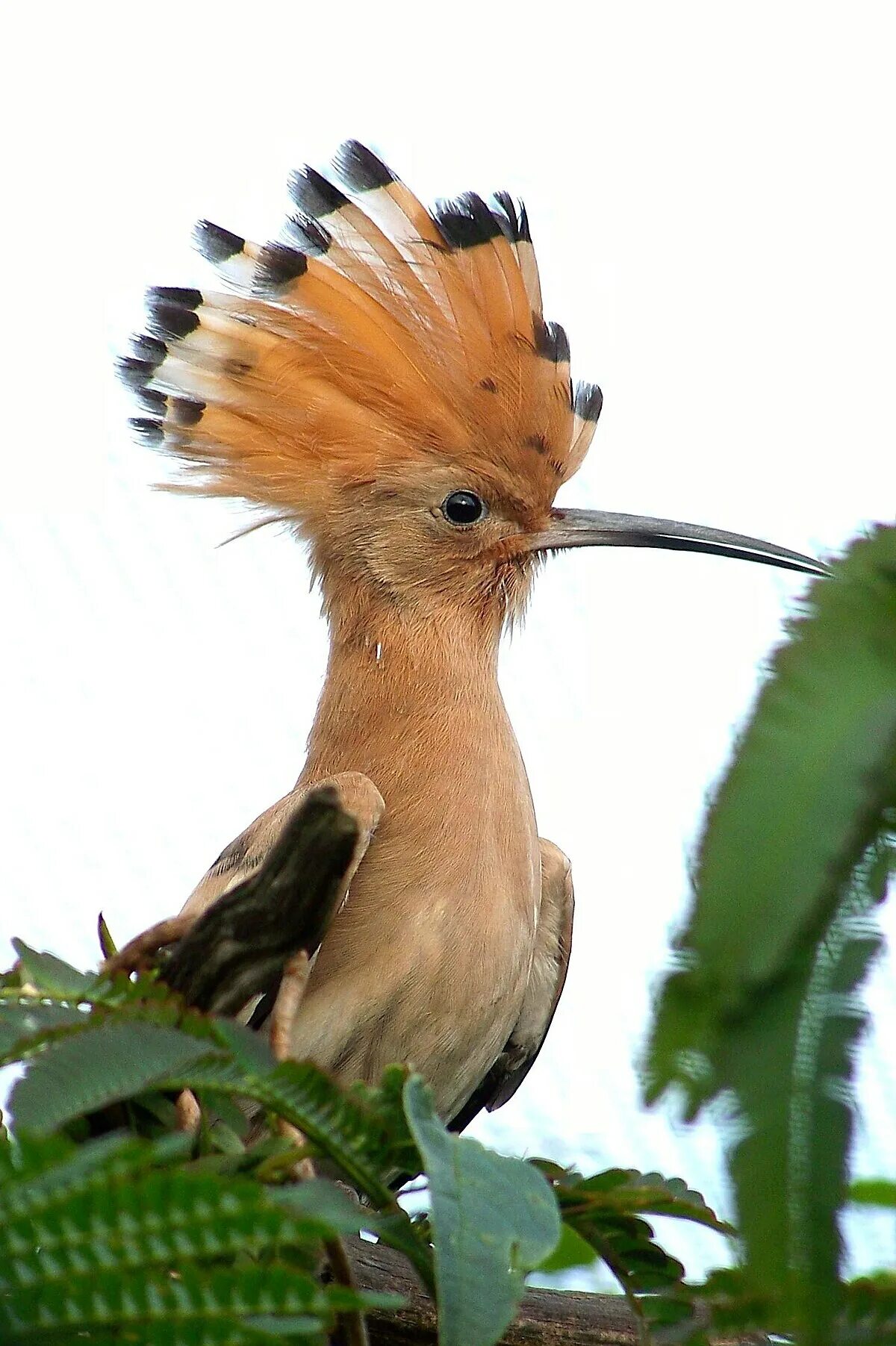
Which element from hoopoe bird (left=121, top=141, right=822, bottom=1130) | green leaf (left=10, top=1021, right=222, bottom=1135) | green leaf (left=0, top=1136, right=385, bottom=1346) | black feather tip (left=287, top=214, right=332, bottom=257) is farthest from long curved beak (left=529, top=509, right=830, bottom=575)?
green leaf (left=0, top=1136, right=385, bottom=1346)

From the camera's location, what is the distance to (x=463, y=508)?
2.48 metres

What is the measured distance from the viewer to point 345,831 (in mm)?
1093

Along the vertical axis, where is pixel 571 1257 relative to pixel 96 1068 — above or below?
below

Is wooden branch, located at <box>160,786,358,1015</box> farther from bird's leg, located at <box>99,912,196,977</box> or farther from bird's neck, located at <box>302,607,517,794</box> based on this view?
bird's neck, located at <box>302,607,517,794</box>

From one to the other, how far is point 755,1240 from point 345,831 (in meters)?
0.50

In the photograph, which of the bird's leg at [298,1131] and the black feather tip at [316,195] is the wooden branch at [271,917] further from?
the black feather tip at [316,195]

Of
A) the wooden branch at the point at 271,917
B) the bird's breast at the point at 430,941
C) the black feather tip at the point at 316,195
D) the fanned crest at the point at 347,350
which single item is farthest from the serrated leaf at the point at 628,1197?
the black feather tip at the point at 316,195

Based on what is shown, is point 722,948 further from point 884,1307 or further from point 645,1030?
point 884,1307

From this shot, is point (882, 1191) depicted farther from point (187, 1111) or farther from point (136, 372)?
point (136, 372)

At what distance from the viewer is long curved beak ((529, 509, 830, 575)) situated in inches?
94.1

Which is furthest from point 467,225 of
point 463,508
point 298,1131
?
point 298,1131

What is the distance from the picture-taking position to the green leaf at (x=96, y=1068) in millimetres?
839

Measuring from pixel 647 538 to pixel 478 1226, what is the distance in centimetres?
179

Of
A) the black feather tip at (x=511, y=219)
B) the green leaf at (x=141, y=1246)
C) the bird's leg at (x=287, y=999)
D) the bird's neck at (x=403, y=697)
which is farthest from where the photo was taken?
the black feather tip at (x=511, y=219)
